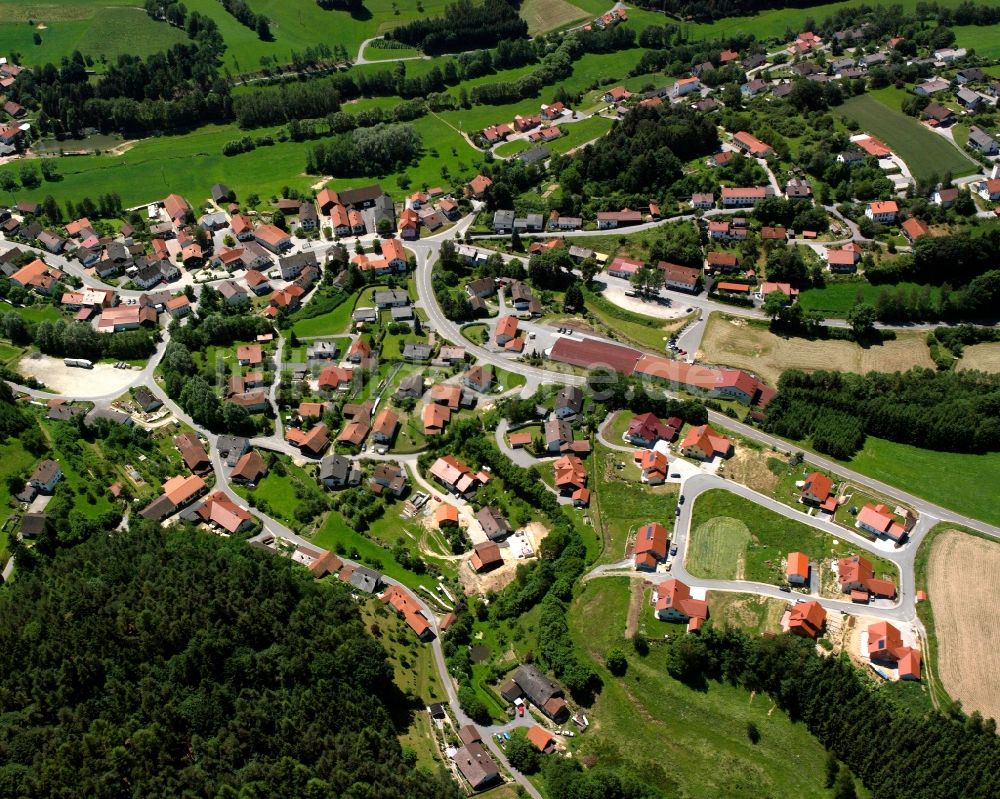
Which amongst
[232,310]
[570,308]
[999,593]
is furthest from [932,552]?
[232,310]

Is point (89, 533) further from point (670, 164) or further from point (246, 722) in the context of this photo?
point (670, 164)

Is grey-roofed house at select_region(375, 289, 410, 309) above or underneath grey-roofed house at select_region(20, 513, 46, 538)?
above

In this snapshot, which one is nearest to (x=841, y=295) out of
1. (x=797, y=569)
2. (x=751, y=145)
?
(x=751, y=145)

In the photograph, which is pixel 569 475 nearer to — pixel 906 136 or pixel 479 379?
pixel 479 379

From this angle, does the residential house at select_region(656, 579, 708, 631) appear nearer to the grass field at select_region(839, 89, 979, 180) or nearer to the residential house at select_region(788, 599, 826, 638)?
the residential house at select_region(788, 599, 826, 638)

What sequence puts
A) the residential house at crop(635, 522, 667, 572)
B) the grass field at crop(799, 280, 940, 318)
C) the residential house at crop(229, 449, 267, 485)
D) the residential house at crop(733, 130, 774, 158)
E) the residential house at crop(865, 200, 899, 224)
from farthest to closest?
1. the residential house at crop(733, 130, 774, 158)
2. the residential house at crop(865, 200, 899, 224)
3. the grass field at crop(799, 280, 940, 318)
4. the residential house at crop(229, 449, 267, 485)
5. the residential house at crop(635, 522, 667, 572)

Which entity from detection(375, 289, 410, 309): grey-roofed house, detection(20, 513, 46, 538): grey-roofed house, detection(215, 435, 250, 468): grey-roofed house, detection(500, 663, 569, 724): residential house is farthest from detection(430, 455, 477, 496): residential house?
detection(20, 513, 46, 538): grey-roofed house
